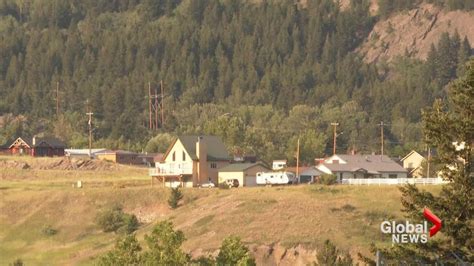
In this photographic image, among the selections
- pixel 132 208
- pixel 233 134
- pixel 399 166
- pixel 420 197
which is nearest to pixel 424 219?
pixel 420 197

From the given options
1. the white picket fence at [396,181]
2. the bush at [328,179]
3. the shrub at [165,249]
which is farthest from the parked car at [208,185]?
the shrub at [165,249]

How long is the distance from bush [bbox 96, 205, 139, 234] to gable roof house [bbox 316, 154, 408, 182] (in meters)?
25.0

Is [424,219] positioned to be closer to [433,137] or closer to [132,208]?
[433,137]

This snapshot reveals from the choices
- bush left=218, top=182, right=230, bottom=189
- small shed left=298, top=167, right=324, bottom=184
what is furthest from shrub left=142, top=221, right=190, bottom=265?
small shed left=298, top=167, right=324, bottom=184

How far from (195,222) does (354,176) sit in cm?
3059

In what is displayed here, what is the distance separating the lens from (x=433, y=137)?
47094 mm

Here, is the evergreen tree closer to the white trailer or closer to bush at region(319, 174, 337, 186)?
bush at region(319, 174, 337, 186)

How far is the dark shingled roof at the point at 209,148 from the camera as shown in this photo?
123812 millimetres

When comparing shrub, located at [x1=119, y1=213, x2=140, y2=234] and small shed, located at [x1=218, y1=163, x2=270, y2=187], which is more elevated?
small shed, located at [x1=218, y1=163, x2=270, y2=187]

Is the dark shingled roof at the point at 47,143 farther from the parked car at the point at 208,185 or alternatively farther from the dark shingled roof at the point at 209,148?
the parked car at the point at 208,185

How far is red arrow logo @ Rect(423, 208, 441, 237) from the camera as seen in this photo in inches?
1570

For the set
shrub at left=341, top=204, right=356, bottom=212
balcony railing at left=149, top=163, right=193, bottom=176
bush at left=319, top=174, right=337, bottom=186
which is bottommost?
shrub at left=341, top=204, right=356, bottom=212

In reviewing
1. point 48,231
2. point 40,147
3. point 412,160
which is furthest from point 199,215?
point 40,147

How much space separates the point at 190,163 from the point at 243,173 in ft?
16.3
